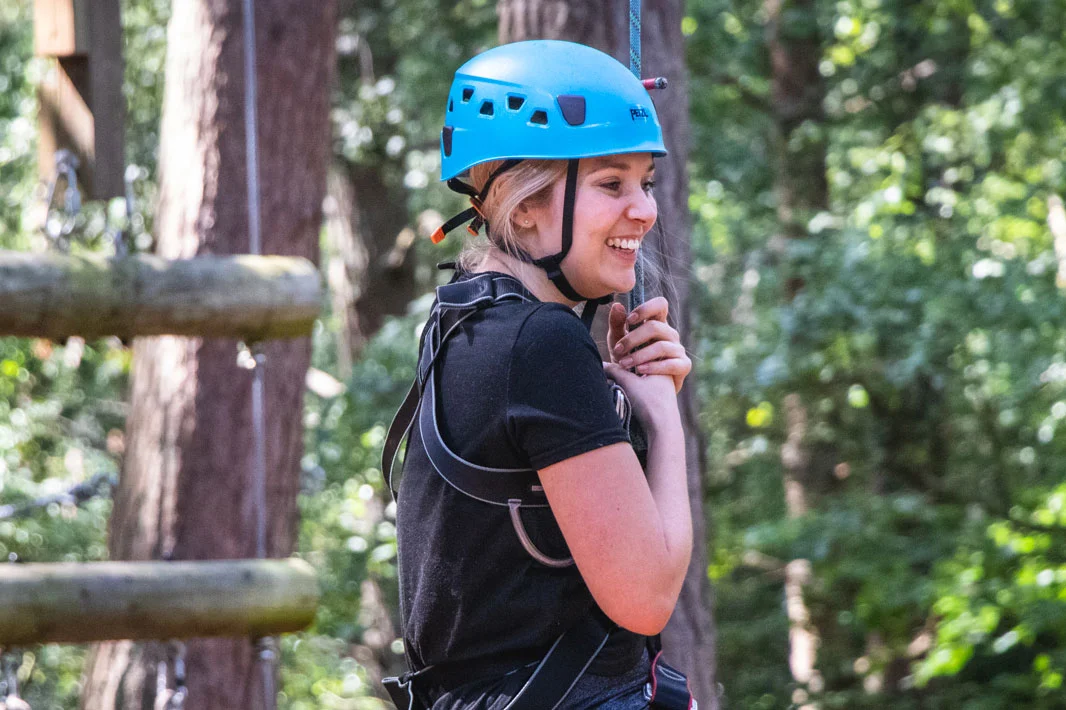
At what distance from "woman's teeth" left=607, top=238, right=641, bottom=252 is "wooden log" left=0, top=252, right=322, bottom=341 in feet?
4.99

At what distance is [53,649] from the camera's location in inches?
368

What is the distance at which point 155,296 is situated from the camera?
3086mm

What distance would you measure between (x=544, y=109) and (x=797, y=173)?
8.18m

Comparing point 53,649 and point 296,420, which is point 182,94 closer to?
point 296,420

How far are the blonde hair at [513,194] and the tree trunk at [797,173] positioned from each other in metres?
6.58

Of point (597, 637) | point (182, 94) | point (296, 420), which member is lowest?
point (296, 420)

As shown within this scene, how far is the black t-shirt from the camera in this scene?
1639 millimetres

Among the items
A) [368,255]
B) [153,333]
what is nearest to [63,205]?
[153,333]

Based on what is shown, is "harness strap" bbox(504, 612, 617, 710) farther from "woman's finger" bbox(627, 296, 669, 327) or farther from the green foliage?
the green foliage

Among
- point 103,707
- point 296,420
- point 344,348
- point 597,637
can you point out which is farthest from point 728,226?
point 597,637

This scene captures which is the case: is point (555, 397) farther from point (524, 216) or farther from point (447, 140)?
point (447, 140)

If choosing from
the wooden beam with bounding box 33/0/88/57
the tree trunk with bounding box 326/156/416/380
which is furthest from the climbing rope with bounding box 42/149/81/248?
the tree trunk with bounding box 326/156/416/380

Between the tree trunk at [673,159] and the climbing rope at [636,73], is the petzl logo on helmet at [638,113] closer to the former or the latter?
the climbing rope at [636,73]

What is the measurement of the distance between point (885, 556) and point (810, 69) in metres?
4.33
